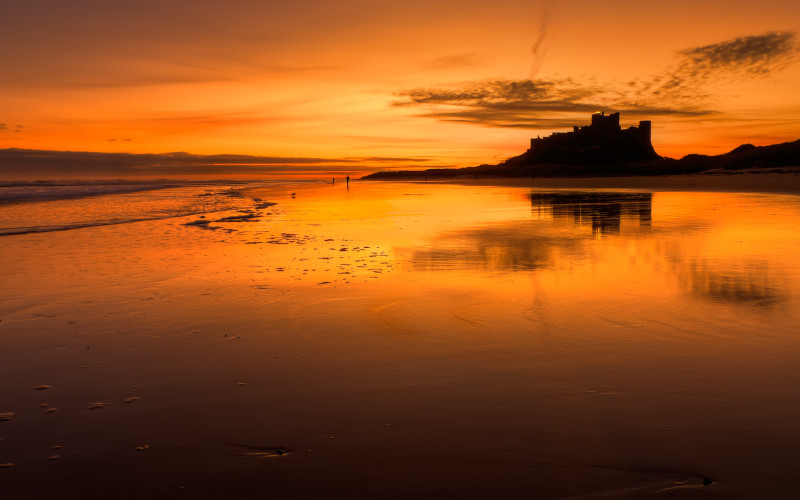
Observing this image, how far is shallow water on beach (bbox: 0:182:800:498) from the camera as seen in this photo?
3209mm

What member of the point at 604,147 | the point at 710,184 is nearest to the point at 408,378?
the point at 710,184

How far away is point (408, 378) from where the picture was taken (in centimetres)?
468

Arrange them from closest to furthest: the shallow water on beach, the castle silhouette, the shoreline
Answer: the shallow water on beach
the shoreline
the castle silhouette

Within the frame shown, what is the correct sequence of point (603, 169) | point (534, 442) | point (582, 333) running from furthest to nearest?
point (603, 169), point (582, 333), point (534, 442)

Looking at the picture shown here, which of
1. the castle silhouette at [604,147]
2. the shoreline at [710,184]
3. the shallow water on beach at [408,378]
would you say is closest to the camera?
the shallow water on beach at [408,378]

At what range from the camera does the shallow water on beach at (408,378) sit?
3.21m

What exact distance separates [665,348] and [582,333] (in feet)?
2.81

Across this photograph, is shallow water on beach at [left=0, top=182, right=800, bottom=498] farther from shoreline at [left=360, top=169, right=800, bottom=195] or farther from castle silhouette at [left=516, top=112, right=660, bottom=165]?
castle silhouette at [left=516, top=112, right=660, bottom=165]

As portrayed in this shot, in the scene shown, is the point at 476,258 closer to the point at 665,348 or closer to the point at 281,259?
the point at 281,259

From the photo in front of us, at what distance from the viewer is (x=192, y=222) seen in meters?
20.9

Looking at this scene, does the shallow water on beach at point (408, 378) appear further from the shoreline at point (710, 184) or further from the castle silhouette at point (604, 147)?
the castle silhouette at point (604, 147)

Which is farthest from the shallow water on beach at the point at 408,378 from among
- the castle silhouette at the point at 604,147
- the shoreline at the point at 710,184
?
the castle silhouette at the point at 604,147

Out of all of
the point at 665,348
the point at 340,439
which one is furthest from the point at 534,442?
the point at 665,348

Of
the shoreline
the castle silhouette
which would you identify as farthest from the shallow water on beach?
the castle silhouette
